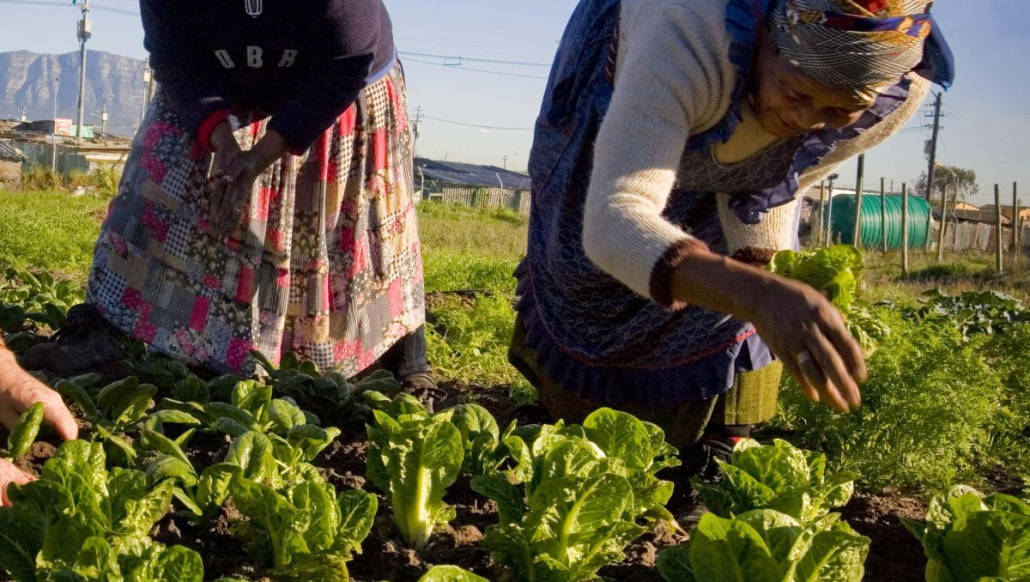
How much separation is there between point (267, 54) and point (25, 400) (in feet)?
5.14

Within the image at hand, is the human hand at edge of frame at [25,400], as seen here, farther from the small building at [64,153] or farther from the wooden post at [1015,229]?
the small building at [64,153]

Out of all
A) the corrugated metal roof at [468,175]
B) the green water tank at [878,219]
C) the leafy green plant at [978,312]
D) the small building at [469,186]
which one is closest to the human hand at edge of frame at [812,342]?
the leafy green plant at [978,312]

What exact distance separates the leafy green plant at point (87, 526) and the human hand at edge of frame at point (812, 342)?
3.30 ft

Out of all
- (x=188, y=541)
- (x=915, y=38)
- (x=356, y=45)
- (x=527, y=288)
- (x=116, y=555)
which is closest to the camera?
(x=116, y=555)

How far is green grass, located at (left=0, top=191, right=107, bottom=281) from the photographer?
6.86m

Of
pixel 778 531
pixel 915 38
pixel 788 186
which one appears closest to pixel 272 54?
pixel 788 186

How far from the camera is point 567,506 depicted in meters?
1.82

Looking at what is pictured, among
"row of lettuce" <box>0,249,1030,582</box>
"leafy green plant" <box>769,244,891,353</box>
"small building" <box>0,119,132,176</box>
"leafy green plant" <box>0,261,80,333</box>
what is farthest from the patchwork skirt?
"small building" <box>0,119,132,176</box>

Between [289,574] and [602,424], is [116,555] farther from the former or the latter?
[602,424]

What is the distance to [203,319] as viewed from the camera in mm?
3457

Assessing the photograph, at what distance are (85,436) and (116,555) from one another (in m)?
0.98

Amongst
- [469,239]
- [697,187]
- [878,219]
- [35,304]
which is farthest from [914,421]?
[878,219]

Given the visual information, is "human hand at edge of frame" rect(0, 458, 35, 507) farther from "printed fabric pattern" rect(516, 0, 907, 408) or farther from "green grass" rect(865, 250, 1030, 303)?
"green grass" rect(865, 250, 1030, 303)

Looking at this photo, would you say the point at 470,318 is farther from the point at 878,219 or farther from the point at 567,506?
the point at 878,219
